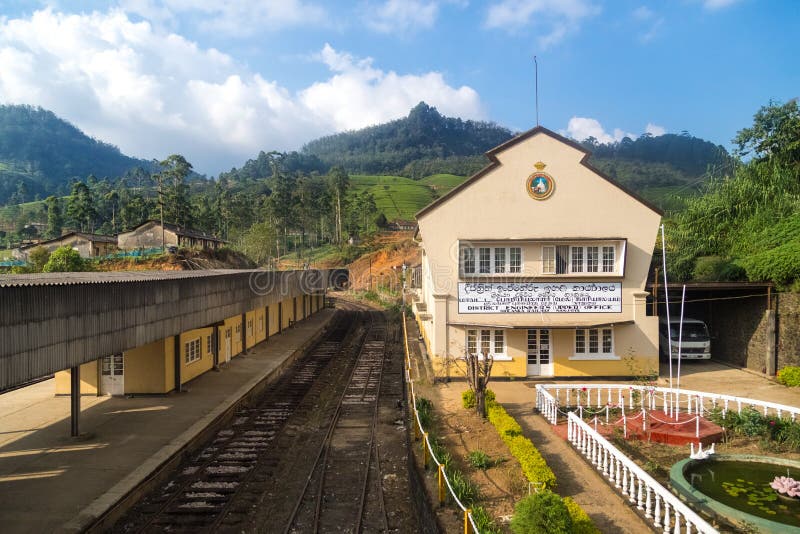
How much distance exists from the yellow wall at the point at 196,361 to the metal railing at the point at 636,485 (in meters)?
14.2

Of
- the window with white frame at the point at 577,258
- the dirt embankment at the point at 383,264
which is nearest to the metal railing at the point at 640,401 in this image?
the window with white frame at the point at 577,258

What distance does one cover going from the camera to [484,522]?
26.5ft

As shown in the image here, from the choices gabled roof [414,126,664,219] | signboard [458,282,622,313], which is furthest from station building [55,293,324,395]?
signboard [458,282,622,313]

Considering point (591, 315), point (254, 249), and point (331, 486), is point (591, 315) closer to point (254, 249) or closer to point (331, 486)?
point (331, 486)

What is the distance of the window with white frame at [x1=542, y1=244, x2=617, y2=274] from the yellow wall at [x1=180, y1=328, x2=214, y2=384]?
556 inches

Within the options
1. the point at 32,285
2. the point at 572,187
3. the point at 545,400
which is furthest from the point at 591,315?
the point at 32,285

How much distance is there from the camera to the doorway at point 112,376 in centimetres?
1825

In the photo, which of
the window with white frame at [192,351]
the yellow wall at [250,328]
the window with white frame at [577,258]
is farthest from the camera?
the yellow wall at [250,328]

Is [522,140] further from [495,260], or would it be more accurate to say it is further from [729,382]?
[729,382]

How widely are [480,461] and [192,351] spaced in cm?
1409

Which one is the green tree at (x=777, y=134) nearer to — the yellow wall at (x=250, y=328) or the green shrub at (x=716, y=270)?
the green shrub at (x=716, y=270)

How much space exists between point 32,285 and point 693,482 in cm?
1330

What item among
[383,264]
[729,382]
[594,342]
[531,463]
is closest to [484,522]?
[531,463]

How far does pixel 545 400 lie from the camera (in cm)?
1528
